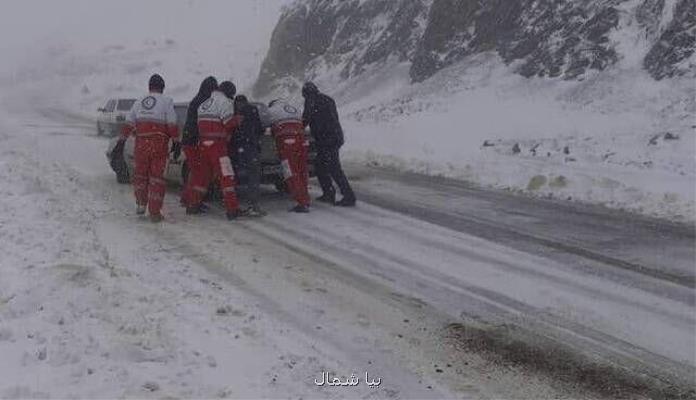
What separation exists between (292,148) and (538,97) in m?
11.9

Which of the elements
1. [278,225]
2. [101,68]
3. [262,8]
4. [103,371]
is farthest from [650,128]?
[262,8]

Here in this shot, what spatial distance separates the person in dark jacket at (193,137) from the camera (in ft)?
31.4

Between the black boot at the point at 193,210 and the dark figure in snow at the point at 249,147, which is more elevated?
the dark figure in snow at the point at 249,147

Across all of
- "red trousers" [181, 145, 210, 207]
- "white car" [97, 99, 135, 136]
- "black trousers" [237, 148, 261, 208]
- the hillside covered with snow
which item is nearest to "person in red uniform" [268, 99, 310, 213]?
"black trousers" [237, 148, 261, 208]

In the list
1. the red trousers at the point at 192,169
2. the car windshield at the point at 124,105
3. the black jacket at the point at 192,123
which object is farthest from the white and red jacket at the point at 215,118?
the car windshield at the point at 124,105

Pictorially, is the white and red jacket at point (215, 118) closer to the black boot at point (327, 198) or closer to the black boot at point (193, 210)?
the black boot at point (193, 210)

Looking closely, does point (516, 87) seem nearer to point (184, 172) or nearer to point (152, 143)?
point (184, 172)

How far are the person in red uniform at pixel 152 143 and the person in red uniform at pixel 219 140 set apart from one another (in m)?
0.40

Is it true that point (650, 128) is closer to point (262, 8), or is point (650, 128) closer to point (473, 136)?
point (473, 136)

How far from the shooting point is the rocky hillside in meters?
19.4

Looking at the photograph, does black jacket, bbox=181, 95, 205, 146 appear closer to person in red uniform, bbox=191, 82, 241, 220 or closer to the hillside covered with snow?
person in red uniform, bbox=191, 82, 241, 220

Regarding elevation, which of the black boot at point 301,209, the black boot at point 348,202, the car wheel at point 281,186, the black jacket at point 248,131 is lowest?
the black boot at point 301,209

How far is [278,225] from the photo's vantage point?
9.15 m

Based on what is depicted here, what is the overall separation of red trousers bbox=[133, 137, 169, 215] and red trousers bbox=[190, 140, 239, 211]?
0.46 metres
